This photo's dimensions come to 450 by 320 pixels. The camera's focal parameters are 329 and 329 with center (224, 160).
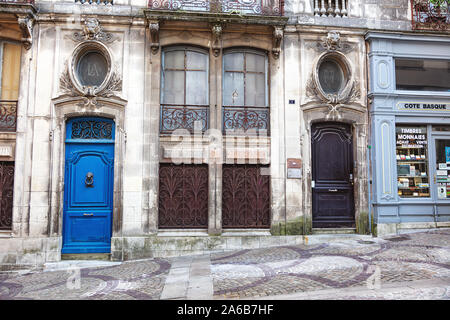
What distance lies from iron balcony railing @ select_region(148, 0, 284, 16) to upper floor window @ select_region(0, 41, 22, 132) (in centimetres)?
359

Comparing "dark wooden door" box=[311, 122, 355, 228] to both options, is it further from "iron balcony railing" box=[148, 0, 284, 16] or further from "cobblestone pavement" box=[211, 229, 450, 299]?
"iron balcony railing" box=[148, 0, 284, 16]

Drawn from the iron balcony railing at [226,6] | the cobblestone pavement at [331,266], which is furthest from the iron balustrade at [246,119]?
the cobblestone pavement at [331,266]

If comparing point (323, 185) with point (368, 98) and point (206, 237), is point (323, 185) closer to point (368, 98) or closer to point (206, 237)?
point (368, 98)

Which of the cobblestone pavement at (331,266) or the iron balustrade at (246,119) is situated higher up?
the iron balustrade at (246,119)

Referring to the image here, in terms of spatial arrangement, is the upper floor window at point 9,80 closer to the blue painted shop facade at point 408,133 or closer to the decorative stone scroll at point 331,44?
the decorative stone scroll at point 331,44

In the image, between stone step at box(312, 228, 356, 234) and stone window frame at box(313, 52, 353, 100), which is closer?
stone step at box(312, 228, 356, 234)

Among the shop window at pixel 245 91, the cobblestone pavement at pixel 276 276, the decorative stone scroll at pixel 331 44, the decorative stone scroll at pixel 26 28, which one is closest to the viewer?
the cobblestone pavement at pixel 276 276

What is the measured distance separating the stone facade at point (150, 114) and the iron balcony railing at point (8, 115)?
0.71 ft

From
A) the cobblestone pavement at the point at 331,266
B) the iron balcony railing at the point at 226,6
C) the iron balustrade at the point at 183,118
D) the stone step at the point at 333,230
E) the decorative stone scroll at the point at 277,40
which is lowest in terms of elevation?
the cobblestone pavement at the point at 331,266

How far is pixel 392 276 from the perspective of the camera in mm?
5156

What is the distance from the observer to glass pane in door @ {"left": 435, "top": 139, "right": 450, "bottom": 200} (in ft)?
29.0

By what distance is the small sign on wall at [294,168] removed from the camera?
8.29 metres

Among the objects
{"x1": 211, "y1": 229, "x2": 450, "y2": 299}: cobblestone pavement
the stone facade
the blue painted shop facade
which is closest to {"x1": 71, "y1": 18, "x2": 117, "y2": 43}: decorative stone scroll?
the stone facade
